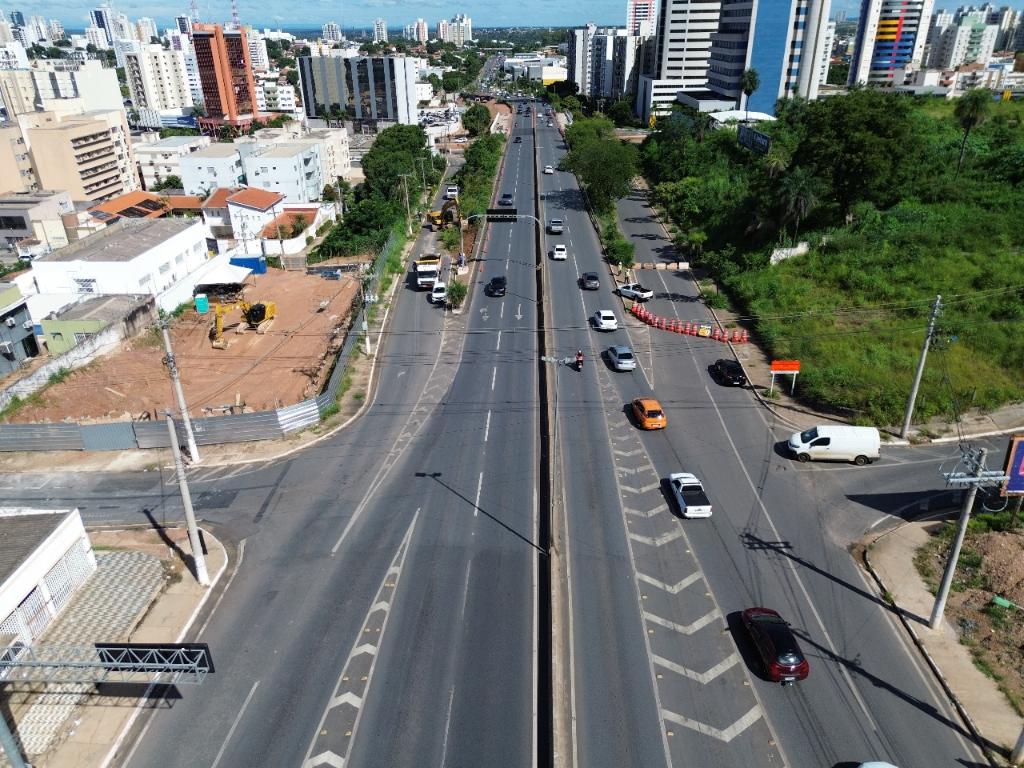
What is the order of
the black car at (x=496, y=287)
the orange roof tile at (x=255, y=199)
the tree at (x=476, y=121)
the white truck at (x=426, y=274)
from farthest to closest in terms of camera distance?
the tree at (x=476, y=121), the orange roof tile at (x=255, y=199), the white truck at (x=426, y=274), the black car at (x=496, y=287)

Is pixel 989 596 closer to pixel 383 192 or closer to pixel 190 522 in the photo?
pixel 190 522

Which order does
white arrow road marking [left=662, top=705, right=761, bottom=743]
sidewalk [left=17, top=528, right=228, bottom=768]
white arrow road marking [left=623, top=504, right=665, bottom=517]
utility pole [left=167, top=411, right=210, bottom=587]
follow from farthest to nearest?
white arrow road marking [left=623, top=504, right=665, bottom=517], utility pole [left=167, top=411, right=210, bottom=587], sidewalk [left=17, top=528, right=228, bottom=768], white arrow road marking [left=662, top=705, right=761, bottom=743]

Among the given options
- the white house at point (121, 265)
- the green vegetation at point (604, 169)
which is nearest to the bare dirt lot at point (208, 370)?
the white house at point (121, 265)

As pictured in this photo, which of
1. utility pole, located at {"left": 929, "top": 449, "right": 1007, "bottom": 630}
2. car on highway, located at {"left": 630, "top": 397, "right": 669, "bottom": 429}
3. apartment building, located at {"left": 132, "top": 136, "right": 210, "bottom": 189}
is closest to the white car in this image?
car on highway, located at {"left": 630, "top": 397, "right": 669, "bottom": 429}

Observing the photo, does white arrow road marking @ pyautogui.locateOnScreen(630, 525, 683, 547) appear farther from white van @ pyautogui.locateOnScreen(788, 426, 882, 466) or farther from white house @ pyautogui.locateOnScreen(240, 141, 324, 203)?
white house @ pyautogui.locateOnScreen(240, 141, 324, 203)

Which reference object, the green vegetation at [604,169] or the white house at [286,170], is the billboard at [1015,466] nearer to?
the green vegetation at [604,169]

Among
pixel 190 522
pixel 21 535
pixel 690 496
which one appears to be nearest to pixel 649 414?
pixel 690 496

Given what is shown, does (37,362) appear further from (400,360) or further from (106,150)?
(106,150)

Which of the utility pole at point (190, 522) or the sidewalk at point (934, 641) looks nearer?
the sidewalk at point (934, 641)
